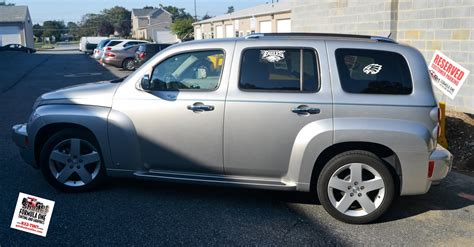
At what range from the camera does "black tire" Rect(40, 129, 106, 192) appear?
15.9 feet

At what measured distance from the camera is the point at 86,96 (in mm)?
4805

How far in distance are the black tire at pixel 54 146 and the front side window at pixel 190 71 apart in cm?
98

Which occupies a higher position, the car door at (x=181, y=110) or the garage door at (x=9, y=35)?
the garage door at (x=9, y=35)

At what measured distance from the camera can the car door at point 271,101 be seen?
4.26 meters

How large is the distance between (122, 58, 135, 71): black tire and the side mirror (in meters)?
19.8

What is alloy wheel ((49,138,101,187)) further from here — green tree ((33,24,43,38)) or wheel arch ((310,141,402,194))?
green tree ((33,24,43,38))

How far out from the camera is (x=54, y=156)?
4.86m

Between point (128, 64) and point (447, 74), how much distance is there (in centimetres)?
2001

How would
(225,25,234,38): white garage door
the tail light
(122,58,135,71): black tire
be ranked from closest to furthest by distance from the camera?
the tail light
(122,58,135,71): black tire
(225,25,234,38): white garage door

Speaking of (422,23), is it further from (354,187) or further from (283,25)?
(283,25)

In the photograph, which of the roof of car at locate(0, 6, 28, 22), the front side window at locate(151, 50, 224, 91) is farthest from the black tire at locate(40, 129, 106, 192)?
the roof of car at locate(0, 6, 28, 22)

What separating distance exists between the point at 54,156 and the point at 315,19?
36.1ft

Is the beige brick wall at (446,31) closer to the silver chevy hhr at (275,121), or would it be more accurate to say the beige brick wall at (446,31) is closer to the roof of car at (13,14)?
the silver chevy hhr at (275,121)

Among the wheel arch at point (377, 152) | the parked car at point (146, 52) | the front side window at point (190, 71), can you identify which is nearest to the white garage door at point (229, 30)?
the parked car at point (146, 52)
